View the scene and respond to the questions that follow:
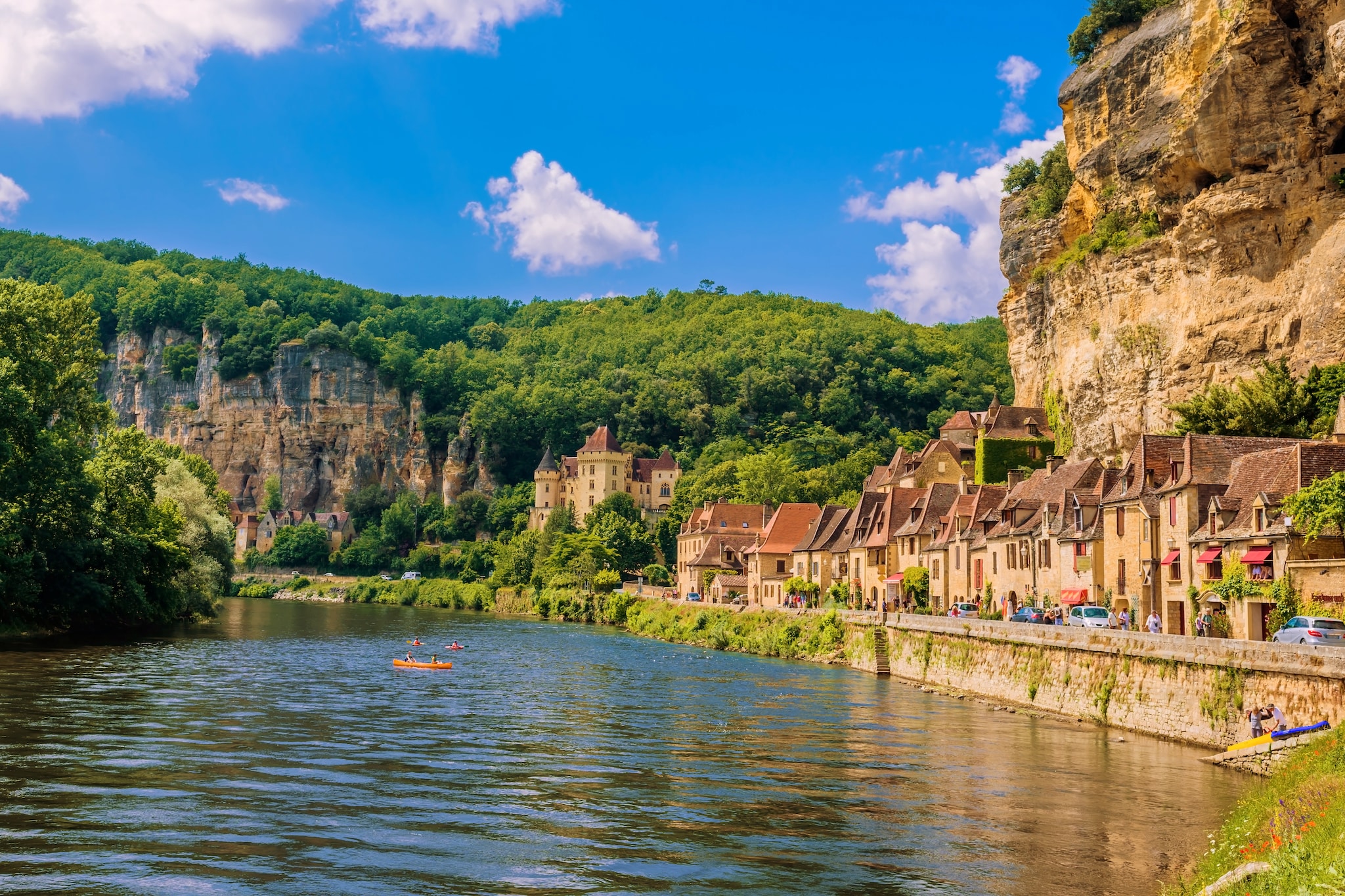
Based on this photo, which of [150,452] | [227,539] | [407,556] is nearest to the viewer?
[150,452]

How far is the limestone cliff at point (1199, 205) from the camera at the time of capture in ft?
162

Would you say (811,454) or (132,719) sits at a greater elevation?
(811,454)

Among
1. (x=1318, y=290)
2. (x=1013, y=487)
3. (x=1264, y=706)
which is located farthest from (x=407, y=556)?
(x=1264, y=706)

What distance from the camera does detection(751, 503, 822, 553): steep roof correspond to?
80.4 meters

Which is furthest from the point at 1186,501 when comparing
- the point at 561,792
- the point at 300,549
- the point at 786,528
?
the point at 300,549

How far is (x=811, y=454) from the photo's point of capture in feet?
488

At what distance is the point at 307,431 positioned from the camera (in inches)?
7298

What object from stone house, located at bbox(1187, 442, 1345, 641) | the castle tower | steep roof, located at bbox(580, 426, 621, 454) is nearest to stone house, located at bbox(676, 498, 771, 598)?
steep roof, located at bbox(580, 426, 621, 454)

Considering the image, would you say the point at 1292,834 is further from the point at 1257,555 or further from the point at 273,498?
the point at 273,498

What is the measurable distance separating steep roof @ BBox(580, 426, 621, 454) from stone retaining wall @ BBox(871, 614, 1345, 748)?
116m

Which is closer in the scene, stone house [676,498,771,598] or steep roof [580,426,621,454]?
stone house [676,498,771,598]

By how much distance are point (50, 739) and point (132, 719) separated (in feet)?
12.5

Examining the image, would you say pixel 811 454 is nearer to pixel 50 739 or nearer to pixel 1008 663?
pixel 1008 663

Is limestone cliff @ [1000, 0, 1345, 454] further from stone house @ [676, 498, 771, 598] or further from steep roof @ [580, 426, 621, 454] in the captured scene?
steep roof @ [580, 426, 621, 454]
